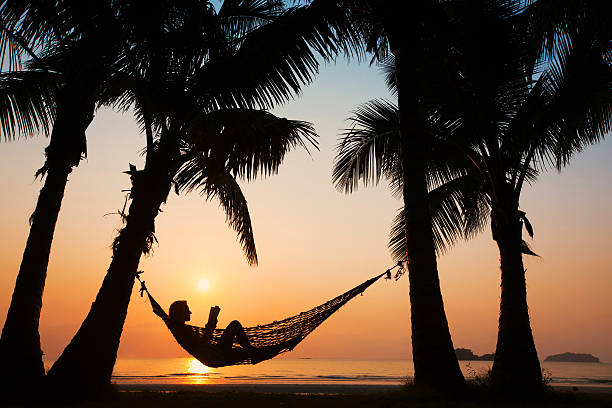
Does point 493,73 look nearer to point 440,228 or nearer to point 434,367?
point 440,228

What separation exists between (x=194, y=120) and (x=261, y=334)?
111 inches

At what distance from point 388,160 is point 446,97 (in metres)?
1.82

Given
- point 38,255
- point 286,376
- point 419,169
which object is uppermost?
point 419,169

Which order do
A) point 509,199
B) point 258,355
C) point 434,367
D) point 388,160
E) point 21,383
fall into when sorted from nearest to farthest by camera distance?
point 21,383 < point 434,367 < point 258,355 < point 509,199 < point 388,160

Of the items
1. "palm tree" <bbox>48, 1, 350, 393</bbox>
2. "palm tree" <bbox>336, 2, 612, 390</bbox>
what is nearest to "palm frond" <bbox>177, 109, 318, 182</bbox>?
"palm tree" <bbox>48, 1, 350, 393</bbox>

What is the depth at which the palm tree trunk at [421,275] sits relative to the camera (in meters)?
6.39

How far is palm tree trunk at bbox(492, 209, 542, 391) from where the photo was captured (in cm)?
696

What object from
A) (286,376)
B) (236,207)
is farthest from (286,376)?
(236,207)

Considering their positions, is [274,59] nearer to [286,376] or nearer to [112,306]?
[112,306]

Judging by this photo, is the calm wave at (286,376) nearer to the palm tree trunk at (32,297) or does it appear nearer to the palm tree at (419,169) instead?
the palm tree at (419,169)

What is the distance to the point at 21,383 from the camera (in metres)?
5.91

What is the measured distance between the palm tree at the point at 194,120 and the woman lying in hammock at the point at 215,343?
2.31ft

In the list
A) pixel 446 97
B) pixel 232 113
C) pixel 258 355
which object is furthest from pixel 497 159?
pixel 258 355

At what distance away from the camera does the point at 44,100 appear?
7.50m
